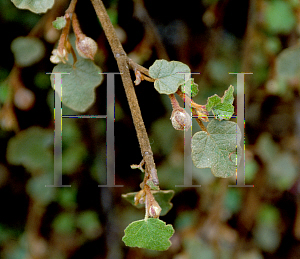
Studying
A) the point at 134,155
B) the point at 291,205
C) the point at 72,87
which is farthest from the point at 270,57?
the point at 72,87

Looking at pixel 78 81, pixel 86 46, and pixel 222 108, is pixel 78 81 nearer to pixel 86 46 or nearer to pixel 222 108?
pixel 86 46

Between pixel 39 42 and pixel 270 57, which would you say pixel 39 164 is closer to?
pixel 39 42

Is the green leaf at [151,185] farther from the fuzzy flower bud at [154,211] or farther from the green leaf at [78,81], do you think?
the green leaf at [78,81]

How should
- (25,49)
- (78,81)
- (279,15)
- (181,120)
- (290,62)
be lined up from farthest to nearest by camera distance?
(279,15)
(25,49)
(290,62)
(78,81)
(181,120)

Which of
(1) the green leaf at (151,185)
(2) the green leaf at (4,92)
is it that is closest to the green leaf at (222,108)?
(1) the green leaf at (151,185)

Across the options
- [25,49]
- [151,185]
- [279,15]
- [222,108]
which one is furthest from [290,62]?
[25,49]

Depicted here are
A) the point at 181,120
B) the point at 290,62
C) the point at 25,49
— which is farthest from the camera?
the point at 25,49

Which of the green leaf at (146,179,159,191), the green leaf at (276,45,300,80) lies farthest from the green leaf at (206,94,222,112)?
the green leaf at (276,45,300,80)
